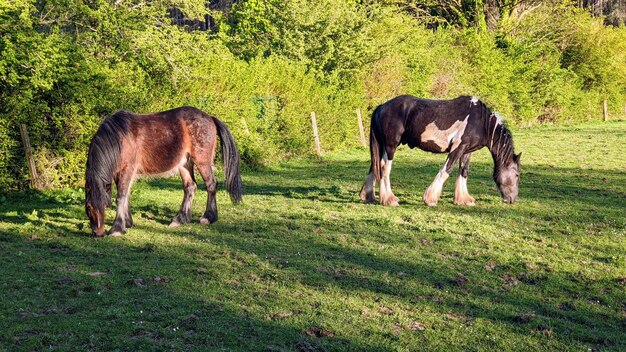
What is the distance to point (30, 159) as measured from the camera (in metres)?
13.8

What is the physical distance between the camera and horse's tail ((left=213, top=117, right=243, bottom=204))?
37.1 feet

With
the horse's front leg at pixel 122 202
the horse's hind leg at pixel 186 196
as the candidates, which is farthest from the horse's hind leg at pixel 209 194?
the horse's front leg at pixel 122 202

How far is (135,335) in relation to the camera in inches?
232

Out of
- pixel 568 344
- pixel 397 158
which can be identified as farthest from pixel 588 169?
pixel 568 344

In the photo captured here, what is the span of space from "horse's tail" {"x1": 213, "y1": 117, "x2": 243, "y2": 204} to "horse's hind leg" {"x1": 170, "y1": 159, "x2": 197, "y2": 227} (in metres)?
0.58

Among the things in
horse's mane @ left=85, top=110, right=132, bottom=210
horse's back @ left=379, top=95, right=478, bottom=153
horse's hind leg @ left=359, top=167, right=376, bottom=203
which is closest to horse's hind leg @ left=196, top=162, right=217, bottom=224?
horse's mane @ left=85, top=110, right=132, bottom=210

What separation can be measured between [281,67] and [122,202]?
11.9 metres

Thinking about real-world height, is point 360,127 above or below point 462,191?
above

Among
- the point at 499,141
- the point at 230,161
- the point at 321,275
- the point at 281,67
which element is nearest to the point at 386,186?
the point at 499,141

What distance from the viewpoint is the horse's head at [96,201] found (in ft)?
31.8

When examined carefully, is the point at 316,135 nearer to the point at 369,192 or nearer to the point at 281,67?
the point at 281,67

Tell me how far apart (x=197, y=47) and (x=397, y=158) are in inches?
291

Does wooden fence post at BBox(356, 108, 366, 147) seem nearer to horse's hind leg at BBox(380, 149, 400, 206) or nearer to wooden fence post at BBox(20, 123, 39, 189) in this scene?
horse's hind leg at BBox(380, 149, 400, 206)

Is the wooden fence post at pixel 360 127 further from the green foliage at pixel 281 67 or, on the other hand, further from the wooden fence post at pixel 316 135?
the wooden fence post at pixel 316 135
